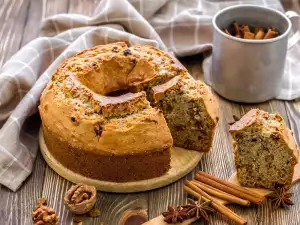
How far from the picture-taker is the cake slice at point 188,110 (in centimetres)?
316

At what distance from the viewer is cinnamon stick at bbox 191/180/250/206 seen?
294 cm

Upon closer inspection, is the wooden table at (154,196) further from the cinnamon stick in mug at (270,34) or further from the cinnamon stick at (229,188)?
the cinnamon stick in mug at (270,34)

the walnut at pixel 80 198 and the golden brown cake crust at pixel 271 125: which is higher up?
the golden brown cake crust at pixel 271 125

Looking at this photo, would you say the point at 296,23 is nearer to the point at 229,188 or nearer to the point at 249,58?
the point at 249,58

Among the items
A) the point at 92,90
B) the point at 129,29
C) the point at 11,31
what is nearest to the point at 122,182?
the point at 92,90

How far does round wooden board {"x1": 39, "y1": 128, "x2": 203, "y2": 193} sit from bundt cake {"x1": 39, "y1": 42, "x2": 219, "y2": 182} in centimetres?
3

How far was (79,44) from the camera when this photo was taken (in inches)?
147

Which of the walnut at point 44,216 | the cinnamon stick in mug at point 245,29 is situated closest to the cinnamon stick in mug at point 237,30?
the cinnamon stick in mug at point 245,29

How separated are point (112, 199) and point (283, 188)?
2.86 ft

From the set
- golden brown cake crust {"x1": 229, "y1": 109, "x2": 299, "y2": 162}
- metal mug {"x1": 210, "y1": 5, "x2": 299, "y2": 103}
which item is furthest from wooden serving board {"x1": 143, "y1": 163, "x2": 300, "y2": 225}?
metal mug {"x1": 210, "y1": 5, "x2": 299, "y2": 103}

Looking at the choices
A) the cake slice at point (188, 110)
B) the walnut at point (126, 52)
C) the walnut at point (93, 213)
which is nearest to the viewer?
the walnut at point (93, 213)

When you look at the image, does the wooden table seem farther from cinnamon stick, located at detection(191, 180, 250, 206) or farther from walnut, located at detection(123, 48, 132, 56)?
walnut, located at detection(123, 48, 132, 56)

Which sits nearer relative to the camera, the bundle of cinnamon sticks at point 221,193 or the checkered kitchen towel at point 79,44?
the bundle of cinnamon sticks at point 221,193

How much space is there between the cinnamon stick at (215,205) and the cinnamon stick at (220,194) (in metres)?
0.03
